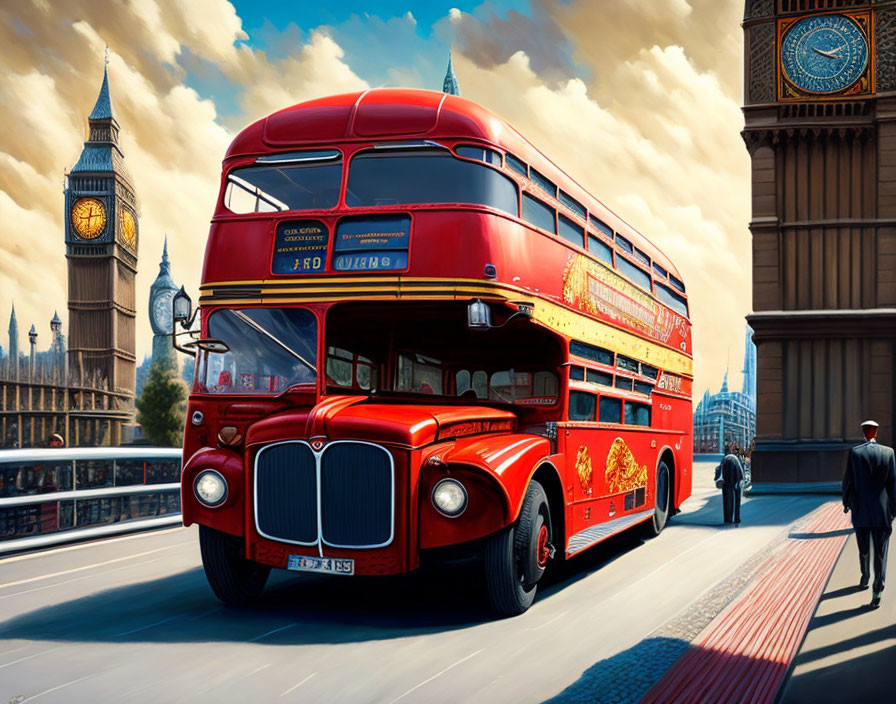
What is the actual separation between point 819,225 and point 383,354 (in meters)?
25.9

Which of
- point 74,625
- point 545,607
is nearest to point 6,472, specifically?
point 74,625

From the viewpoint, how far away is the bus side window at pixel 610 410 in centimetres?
1148

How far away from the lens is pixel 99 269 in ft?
364

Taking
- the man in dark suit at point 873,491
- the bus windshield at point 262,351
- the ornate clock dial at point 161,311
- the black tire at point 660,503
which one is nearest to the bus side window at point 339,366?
the bus windshield at point 262,351

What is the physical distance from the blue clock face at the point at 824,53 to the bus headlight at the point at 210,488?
28118 mm

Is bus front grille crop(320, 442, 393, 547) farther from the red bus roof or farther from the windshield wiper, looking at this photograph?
the red bus roof

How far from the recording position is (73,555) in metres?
11.9

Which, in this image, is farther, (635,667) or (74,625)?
(74,625)

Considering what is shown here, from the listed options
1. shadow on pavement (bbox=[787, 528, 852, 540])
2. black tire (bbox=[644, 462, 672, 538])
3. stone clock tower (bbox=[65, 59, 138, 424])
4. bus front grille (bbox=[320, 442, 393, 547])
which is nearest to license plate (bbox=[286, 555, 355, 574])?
bus front grille (bbox=[320, 442, 393, 547])

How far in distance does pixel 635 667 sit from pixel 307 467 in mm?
2742

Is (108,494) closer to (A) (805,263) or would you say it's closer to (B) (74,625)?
(B) (74,625)

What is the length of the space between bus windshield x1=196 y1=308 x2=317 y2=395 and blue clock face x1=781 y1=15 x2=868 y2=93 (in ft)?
89.6

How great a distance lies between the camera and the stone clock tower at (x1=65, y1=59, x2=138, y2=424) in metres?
109

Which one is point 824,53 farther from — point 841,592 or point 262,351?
point 262,351
